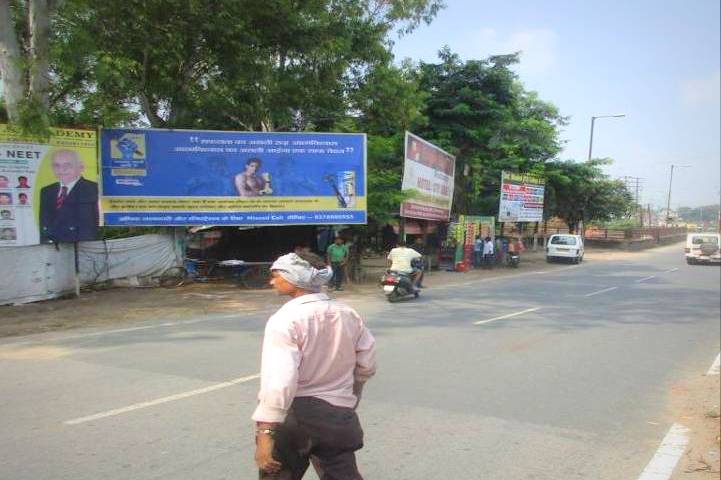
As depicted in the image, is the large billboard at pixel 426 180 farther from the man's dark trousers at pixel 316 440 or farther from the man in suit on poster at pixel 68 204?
the man's dark trousers at pixel 316 440

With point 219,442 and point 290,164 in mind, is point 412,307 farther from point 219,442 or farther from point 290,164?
point 219,442

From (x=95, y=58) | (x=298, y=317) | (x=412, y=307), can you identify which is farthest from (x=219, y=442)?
(x=95, y=58)

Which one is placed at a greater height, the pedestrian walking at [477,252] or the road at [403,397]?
the pedestrian walking at [477,252]

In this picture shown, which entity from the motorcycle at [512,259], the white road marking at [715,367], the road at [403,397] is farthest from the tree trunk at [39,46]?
the motorcycle at [512,259]

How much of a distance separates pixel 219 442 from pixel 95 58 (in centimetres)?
1165

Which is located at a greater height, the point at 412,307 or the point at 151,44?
the point at 151,44

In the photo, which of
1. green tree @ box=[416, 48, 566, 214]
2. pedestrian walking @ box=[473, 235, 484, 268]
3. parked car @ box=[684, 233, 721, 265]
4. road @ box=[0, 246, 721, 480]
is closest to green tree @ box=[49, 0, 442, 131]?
green tree @ box=[416, 48, 566, 214]

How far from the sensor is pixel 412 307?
1306cm

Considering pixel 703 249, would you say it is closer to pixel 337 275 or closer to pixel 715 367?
pixel 337 275

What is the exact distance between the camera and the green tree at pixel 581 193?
110 feet

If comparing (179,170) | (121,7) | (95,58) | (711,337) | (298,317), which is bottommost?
(711,337)

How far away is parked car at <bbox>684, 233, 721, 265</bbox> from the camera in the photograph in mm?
31484

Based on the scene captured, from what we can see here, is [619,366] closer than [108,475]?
No

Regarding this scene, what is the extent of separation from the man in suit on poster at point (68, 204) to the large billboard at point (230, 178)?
96cm
